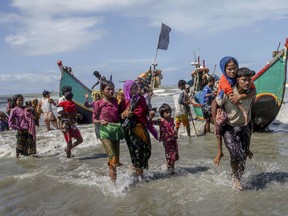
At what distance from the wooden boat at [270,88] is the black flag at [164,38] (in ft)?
17.8

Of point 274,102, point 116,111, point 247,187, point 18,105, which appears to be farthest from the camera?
point 274,102

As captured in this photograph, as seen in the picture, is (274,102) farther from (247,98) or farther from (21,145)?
(21,145)

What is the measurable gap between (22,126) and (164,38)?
822cm

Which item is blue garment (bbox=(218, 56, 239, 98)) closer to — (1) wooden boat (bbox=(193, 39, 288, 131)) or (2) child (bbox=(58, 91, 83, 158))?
(2) child (bbox=(58, 91, 83, 158))

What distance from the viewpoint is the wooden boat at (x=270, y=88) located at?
375 inches

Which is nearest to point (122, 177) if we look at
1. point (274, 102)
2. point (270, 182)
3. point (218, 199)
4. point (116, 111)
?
point (116, 111)

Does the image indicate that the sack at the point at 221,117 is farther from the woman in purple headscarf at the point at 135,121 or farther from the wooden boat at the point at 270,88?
the wooden boat at the point at 270,88

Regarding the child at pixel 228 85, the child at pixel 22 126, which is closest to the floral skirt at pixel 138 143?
the child at pixel 228 85

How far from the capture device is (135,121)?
5.04 meters

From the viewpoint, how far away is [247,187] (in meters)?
4.62

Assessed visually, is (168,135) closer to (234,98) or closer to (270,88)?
(234,98)

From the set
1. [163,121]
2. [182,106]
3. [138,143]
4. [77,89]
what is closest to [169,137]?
[163,121]

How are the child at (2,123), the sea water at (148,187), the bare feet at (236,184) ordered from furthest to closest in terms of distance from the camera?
the child at (2,123) < the bare feet at (236,184) < the sea water at (148,187)

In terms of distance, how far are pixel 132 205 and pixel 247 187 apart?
1501 mm
